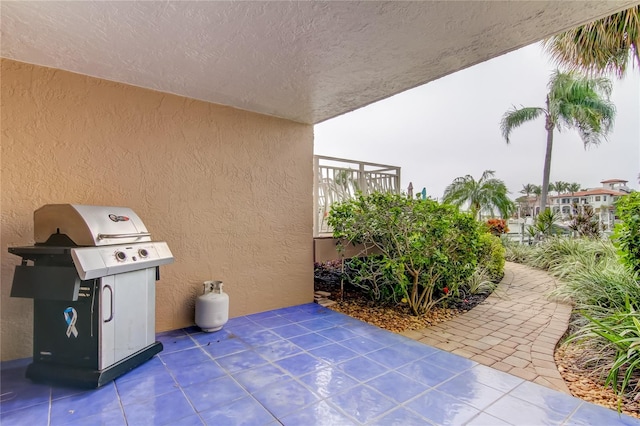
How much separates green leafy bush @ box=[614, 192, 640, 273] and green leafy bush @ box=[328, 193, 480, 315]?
162 centimetres

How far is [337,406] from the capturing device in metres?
2.33

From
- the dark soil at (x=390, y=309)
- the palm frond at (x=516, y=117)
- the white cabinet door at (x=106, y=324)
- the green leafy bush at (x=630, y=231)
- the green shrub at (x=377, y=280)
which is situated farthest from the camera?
the palm frond at (x=516, y=117)

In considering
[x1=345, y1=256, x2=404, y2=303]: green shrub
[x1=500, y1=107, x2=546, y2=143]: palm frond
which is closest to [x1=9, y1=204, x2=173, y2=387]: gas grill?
[x1=345, y1=256, x2=404, y2=303]: green shrub

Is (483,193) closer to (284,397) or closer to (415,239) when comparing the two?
(415,239)

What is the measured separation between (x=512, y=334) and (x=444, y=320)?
0.88m

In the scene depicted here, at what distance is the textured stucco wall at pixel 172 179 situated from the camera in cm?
306

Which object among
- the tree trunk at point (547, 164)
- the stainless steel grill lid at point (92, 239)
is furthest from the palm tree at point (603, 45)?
the tree trunk at point (547, 164)

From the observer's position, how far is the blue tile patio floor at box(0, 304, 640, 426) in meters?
2.18

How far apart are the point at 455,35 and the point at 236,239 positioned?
3723 millimetres

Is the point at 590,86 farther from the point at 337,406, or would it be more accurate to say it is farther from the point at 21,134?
the point at 21,134

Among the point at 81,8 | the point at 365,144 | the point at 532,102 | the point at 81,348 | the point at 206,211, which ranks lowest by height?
the point at 81,348

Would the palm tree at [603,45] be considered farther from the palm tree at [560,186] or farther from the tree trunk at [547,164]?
the palm tree at [560,186]

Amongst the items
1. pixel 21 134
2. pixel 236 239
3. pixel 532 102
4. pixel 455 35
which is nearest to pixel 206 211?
pixel 236 239

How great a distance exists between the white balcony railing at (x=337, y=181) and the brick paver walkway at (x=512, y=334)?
2839 millimetres
